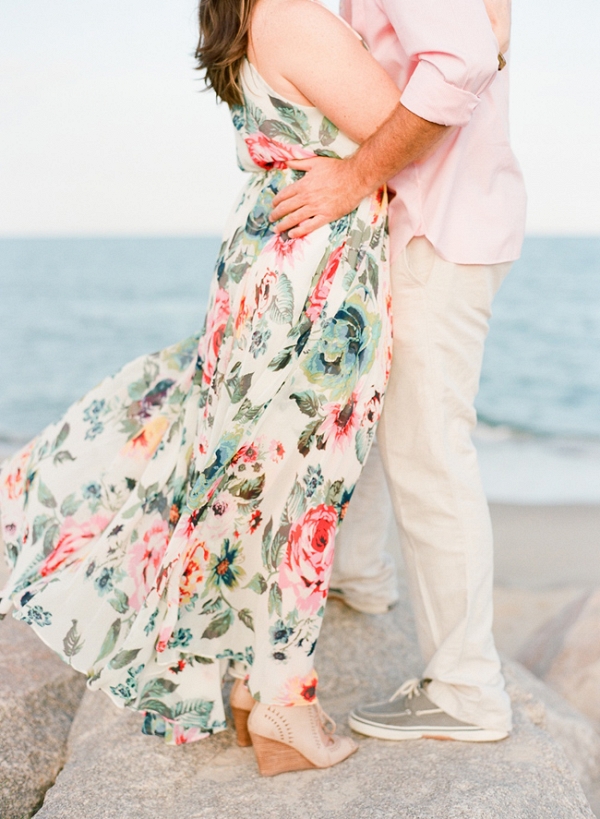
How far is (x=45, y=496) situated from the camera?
208 centimetres

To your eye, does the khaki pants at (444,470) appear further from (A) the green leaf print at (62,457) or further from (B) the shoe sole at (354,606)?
(A) the green leaf print at (62,457)

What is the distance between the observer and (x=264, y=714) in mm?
1827

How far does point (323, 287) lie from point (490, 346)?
12999mm

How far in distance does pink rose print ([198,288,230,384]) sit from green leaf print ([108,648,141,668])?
0.64 metres

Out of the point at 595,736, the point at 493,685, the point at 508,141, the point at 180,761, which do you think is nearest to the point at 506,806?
the point at 493,685

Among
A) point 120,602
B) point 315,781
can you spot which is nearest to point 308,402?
point 120,602

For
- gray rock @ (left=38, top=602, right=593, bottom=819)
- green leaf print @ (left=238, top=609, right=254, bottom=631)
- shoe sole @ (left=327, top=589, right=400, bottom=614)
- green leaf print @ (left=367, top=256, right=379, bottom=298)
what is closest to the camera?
gray rock @ (left=38, top=602, right=593, bottom=819)

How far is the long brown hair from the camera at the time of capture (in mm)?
1687

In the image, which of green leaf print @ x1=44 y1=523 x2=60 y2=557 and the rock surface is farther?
the rock surface

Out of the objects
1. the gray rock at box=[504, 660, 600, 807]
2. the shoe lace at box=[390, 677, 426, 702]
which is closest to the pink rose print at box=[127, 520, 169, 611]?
the shoe lace at box=[390, 677, 426, 702]

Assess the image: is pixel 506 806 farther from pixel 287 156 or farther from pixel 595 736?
pixel 287 156

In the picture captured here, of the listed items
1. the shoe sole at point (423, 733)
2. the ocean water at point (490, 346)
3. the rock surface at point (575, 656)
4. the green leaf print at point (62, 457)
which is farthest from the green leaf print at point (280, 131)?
the ocean water at point (490, 346)

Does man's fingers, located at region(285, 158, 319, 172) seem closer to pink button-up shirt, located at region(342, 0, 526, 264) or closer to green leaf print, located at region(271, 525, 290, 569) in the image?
pink button-up shirt, located at region(342, 0, 526, 264)

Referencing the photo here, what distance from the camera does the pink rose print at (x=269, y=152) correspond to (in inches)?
70.4
